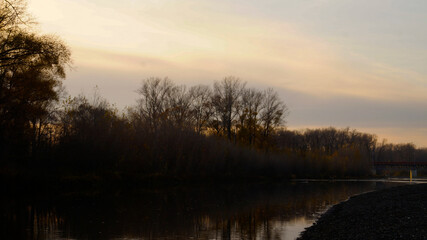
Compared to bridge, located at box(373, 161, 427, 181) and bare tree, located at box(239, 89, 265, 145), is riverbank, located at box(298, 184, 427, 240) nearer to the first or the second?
bare tree, located at box(239, 89, 265, 145)

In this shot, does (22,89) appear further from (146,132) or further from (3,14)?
(146,132)

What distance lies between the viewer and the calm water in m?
22.4

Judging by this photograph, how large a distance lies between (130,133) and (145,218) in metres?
34.7

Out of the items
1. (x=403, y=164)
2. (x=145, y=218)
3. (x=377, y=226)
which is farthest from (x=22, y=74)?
(x=403, y=164)

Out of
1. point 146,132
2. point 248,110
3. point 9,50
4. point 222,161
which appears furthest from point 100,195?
point 248,110

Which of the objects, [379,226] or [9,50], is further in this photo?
[9,50]

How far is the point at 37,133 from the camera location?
1871 inches

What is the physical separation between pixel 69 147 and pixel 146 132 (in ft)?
56.4

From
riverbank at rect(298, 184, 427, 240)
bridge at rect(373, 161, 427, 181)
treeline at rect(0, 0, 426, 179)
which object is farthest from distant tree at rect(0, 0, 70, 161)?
bridge at rect(373, 161, 427, 181)

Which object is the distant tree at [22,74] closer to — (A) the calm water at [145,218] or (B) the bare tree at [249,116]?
(A) the calm water at [145,218]

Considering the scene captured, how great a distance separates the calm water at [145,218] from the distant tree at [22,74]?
243 inches

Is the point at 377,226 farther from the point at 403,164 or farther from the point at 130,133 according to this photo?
the point at 403,164

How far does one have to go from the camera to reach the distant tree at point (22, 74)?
3341cm

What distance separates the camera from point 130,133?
6159 centimetres
